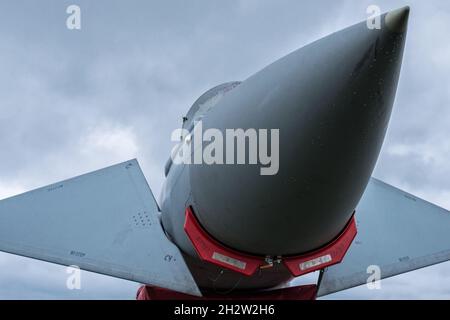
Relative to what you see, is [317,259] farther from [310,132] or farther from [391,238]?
[391,238]

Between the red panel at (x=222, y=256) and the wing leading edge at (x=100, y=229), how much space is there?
21.5 inches

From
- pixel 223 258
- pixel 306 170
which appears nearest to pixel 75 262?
pixel 223 258

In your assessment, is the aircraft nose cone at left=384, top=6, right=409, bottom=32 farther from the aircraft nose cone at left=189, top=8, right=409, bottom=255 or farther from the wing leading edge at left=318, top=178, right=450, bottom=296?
the wing leading edge at left=318, top=178, right=450, bottom=296

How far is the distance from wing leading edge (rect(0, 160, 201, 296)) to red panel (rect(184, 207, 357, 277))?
556mm

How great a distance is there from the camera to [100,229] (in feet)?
12.9

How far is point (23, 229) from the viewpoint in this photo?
13.5 ft

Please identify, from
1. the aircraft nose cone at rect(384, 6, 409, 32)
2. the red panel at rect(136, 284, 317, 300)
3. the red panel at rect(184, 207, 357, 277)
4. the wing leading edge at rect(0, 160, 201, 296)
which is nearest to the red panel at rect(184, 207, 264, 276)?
the red panel at rect(184, 207, 357, 277)

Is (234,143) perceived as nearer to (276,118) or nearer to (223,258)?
(276,118)

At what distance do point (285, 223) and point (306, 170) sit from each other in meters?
0.41

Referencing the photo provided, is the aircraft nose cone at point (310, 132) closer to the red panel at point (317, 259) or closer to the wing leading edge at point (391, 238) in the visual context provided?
the red panel at point (317, 259)

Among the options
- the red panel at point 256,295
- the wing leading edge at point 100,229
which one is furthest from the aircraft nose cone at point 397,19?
the red panel at point 256,295

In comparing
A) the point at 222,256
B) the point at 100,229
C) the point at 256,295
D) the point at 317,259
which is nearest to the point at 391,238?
the point at 256,295

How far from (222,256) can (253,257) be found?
210 mm

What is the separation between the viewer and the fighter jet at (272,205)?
2279mm
